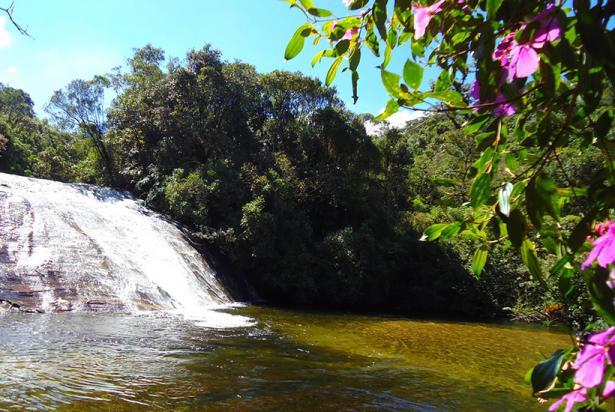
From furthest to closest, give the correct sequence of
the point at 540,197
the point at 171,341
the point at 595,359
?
the point at 171,341, the point at 540,197, the point at 595,359

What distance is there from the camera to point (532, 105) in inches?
36.0

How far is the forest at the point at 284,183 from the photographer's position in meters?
15.0

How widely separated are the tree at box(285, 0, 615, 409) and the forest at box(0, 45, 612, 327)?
12.7 m

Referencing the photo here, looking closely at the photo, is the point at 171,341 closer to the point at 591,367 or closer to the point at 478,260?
the point at 478,260

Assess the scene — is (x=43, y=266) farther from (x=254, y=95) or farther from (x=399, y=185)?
(x=399, y=185)

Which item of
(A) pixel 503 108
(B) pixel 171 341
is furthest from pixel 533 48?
(B) pixel 171 341

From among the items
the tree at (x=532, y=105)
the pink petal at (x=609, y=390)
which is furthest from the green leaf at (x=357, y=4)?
the pink petal at (x=609, y=390)

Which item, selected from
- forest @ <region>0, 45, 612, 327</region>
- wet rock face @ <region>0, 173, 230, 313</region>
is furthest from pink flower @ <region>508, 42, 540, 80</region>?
forest @ <region>0, 45, 612, 327</region>

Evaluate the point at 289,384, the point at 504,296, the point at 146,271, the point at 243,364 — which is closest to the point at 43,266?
the point at 146,271

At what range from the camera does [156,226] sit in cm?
1379

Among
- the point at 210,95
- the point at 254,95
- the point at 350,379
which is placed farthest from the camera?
the point at 254,95

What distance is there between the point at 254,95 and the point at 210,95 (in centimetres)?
227

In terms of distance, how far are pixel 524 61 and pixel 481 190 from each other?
0.77 ft

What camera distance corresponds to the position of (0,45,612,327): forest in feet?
49.3
